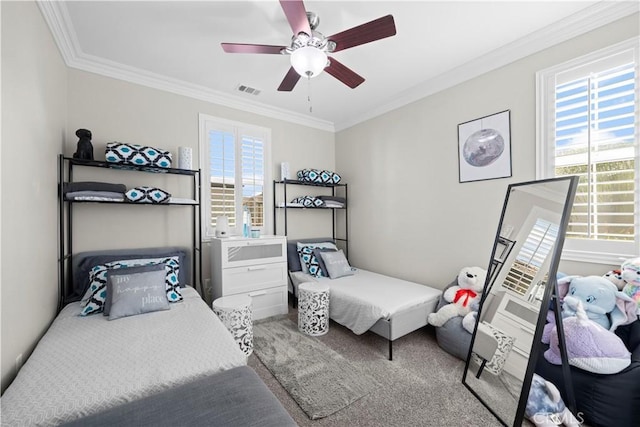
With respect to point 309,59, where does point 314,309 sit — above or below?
below

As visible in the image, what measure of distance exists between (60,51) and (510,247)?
12.5 feet

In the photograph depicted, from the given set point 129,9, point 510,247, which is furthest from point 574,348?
point 129,9

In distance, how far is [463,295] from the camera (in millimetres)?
2379

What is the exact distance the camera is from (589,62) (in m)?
1.93

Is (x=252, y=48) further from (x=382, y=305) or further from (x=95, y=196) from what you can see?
(x=382, y=305)

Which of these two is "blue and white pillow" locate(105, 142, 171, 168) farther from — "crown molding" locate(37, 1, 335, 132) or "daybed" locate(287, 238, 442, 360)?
"daybed" locate(287, 238, 442, 360)

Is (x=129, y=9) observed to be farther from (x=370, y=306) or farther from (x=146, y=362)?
(x=370, y=306)

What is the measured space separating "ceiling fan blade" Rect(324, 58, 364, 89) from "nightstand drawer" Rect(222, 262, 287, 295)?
2.06 m

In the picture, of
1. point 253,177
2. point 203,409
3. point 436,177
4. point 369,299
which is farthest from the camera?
point 253,177

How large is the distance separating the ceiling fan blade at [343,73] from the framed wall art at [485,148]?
1.26 m

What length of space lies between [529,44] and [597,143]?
0.98 m

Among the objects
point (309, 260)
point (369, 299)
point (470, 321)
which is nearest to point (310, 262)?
point (309, 260)

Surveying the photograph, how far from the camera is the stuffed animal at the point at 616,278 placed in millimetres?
1682

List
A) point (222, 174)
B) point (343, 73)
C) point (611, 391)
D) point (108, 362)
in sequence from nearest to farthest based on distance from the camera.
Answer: point (108, 362) < point (611, 391) < point (343, 73) < point (222, 174)
